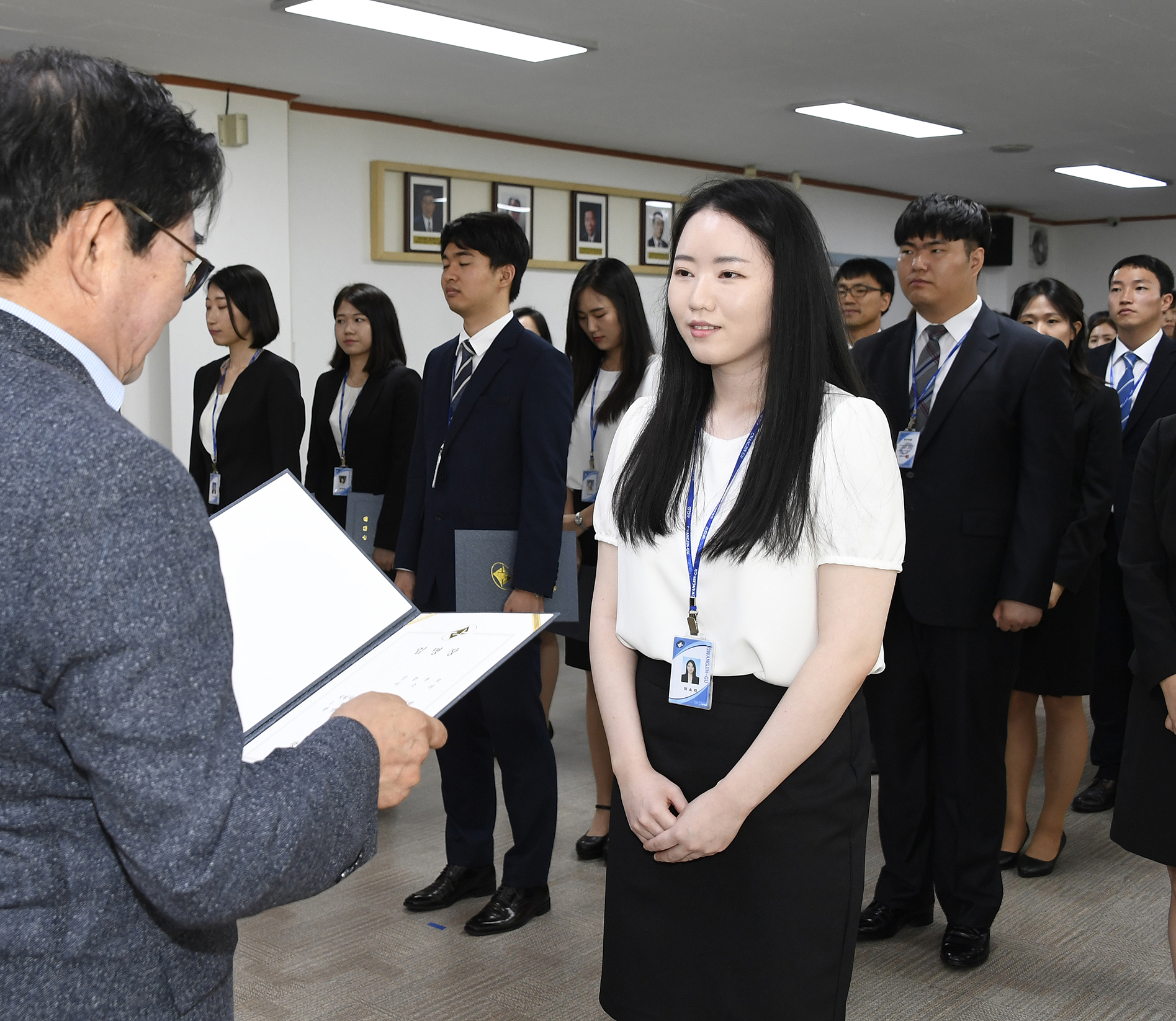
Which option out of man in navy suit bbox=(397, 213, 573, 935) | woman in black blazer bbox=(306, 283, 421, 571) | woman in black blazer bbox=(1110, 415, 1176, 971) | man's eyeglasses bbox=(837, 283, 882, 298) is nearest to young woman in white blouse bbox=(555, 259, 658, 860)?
man in navy suit bbox=(397, 213, 573, 935)

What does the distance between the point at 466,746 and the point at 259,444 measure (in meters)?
1.58

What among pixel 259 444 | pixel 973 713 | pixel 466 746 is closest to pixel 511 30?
pixel 259 444

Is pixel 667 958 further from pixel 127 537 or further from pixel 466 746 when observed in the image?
pixel 466 746

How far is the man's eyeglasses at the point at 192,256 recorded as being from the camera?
0.90 meters

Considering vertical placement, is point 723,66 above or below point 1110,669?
above

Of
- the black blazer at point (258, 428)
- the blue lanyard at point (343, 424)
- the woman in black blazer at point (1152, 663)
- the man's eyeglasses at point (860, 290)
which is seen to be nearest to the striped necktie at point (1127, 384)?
the man's eyeglasses at point (860, 290)

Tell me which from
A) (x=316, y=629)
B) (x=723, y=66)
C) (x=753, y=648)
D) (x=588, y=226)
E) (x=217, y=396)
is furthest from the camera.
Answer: (x=588, y=226)

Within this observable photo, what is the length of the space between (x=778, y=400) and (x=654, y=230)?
7.47 meters

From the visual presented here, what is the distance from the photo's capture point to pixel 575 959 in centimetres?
280

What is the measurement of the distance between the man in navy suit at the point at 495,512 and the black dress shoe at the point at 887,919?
2.78 feet

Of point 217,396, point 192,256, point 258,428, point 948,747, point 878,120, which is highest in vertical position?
point 878,120

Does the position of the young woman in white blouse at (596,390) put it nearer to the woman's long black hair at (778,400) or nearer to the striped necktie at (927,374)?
the striped necktie at (927,374)

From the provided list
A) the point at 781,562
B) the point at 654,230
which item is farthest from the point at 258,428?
the point at 654,230

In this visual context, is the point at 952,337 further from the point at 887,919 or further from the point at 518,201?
the point at 518,201
